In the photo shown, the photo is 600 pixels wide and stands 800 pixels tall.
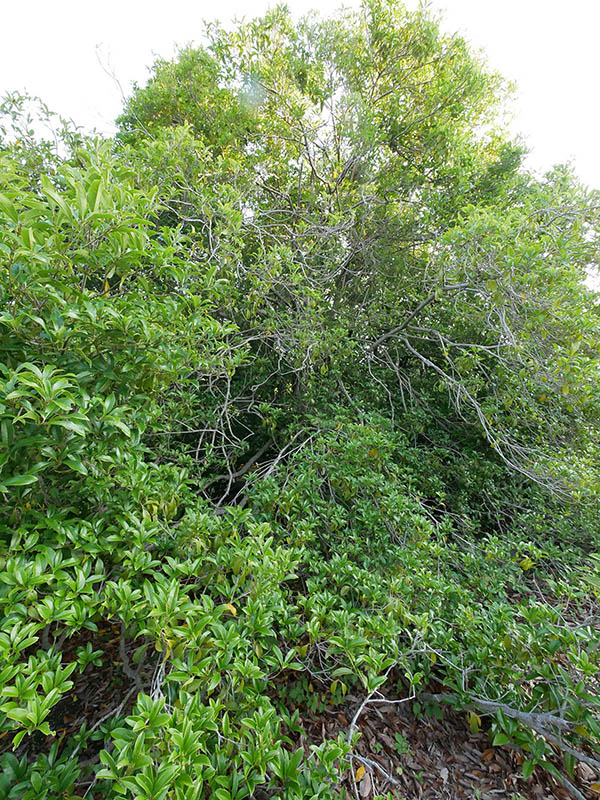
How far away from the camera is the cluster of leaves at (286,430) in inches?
50.6

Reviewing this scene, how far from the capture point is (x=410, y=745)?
2.22 metres

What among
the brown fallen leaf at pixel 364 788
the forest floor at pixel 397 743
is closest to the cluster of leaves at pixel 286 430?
the forest floor at pixel 397 743

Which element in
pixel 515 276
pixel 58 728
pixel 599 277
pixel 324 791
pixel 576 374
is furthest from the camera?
pixel 599 277

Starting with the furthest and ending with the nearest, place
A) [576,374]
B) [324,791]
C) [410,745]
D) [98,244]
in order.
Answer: [576,374], [410,745], [98,244], [324,791]

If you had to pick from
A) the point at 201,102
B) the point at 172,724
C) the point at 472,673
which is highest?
the point at 201,102

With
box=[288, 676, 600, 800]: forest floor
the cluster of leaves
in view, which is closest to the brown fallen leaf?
box=[288, 676, 600, 800]: forest floor

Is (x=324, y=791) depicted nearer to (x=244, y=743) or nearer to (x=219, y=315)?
(x=244, y=743)

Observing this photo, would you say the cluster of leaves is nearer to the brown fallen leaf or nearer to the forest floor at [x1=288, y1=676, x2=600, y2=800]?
the forest floor at [x1=288, y1=676, x2=600, y2=800]

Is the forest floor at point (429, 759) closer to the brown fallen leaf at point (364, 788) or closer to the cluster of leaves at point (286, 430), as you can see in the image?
the brown fallen leaf at point (364, 788)

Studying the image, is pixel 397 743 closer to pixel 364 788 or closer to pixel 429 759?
pixel 429 759

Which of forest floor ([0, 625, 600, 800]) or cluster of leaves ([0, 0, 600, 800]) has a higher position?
cluster of leaves ([0, 0, 600, 800])

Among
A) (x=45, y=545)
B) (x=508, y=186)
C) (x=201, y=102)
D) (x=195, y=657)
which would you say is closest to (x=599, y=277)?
(x=508, y=186)

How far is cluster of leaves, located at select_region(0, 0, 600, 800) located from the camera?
1286 millimetres

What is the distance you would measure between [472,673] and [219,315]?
367cm
